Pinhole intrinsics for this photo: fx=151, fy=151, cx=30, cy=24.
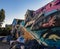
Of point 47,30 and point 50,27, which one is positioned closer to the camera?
point 50,27

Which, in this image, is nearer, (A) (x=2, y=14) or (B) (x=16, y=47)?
(B) (x=16, y=47)

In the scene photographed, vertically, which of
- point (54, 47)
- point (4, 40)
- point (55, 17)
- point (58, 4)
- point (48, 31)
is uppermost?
point (58, 4)

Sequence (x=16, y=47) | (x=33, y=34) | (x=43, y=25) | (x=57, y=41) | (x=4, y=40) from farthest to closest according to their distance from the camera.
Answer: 1. (x=4, y=40)
2. (x=16, y=47)
3. (x=33, y=34)
4. (x=43, y=25)
5. (x=57, y=41)

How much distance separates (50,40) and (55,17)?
1.78 metres

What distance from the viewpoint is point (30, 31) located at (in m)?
14.9

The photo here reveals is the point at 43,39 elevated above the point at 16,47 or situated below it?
above

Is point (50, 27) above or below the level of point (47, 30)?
above

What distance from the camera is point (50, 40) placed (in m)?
11.1

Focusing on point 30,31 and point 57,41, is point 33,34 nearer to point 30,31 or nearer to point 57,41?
point 30,31

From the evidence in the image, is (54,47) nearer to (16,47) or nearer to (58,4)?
(58,4)

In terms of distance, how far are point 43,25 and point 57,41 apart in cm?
262

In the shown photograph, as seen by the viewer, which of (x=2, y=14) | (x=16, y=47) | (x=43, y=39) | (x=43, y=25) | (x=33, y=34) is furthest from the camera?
(x=2, y=14)

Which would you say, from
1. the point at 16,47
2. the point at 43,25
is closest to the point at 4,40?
the point at 16,47

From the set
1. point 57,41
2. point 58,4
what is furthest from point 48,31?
point 58,4
